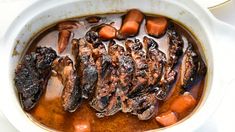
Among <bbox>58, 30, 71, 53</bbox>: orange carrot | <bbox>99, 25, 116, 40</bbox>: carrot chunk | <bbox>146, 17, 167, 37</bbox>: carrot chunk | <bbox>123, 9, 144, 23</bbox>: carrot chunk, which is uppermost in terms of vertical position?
<bbox>123, 9, 144, 23</bbox>: carrot chunk

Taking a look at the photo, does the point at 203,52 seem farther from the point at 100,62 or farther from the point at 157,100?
the point at 100,62

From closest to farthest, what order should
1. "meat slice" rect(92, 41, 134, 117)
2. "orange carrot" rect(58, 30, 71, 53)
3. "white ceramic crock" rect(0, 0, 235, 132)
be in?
"white ceramic crock" rect(0, 0, 235, 132) < "meat slice" rect(92, 41, 134, 117) < "orange carrot" rect(58, 30, 71, 53)

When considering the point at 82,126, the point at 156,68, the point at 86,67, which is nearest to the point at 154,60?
the point at 156,68

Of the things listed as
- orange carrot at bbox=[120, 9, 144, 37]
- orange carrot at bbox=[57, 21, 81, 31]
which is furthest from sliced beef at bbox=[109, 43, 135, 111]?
orange carrot at bbox=[57, 21, 81, 31]

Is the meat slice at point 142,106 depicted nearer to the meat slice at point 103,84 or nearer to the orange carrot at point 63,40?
the meat slice at point 103,84

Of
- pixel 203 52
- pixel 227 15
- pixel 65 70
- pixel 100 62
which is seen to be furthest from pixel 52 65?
pixel 227 15

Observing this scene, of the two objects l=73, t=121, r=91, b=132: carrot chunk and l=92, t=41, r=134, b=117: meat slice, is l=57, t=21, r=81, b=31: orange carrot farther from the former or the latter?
l=73, t=121, r=91, b=132: carrot chunk

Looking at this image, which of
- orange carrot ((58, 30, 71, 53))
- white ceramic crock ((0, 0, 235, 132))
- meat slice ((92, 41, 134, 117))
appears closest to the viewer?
white ceramic crock ((0, 0, 235, 132))
